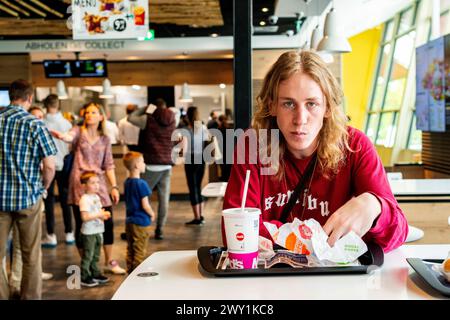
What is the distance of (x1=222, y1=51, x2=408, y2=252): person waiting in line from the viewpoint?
4.17 ft

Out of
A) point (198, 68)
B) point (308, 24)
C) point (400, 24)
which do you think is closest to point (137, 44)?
point (198, 68)

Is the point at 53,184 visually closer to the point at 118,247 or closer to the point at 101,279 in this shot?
the point at 118,247

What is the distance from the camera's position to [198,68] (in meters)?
9.50

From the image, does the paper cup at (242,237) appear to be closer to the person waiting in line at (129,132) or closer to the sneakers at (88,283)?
the sneakers at (88,283)

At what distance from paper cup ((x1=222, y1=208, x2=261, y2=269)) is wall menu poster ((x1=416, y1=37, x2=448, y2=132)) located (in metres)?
4.79

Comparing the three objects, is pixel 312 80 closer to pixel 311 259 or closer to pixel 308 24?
pixel 311 259

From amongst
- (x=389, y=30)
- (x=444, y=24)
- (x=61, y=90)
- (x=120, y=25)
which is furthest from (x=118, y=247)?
(x=389, y=30)

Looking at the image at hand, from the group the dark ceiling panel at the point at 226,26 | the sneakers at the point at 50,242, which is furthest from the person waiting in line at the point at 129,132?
the sneakers at the point at 50,242

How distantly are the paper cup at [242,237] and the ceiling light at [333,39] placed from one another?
291 centimetres

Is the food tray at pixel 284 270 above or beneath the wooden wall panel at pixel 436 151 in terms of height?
above

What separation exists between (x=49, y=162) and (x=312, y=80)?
2160 mm

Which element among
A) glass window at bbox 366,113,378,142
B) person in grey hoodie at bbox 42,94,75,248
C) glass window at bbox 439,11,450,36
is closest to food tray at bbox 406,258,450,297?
person in grey hoodie at bbox 42,94,75,248

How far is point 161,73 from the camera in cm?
956

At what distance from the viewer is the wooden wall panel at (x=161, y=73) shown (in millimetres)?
9500
